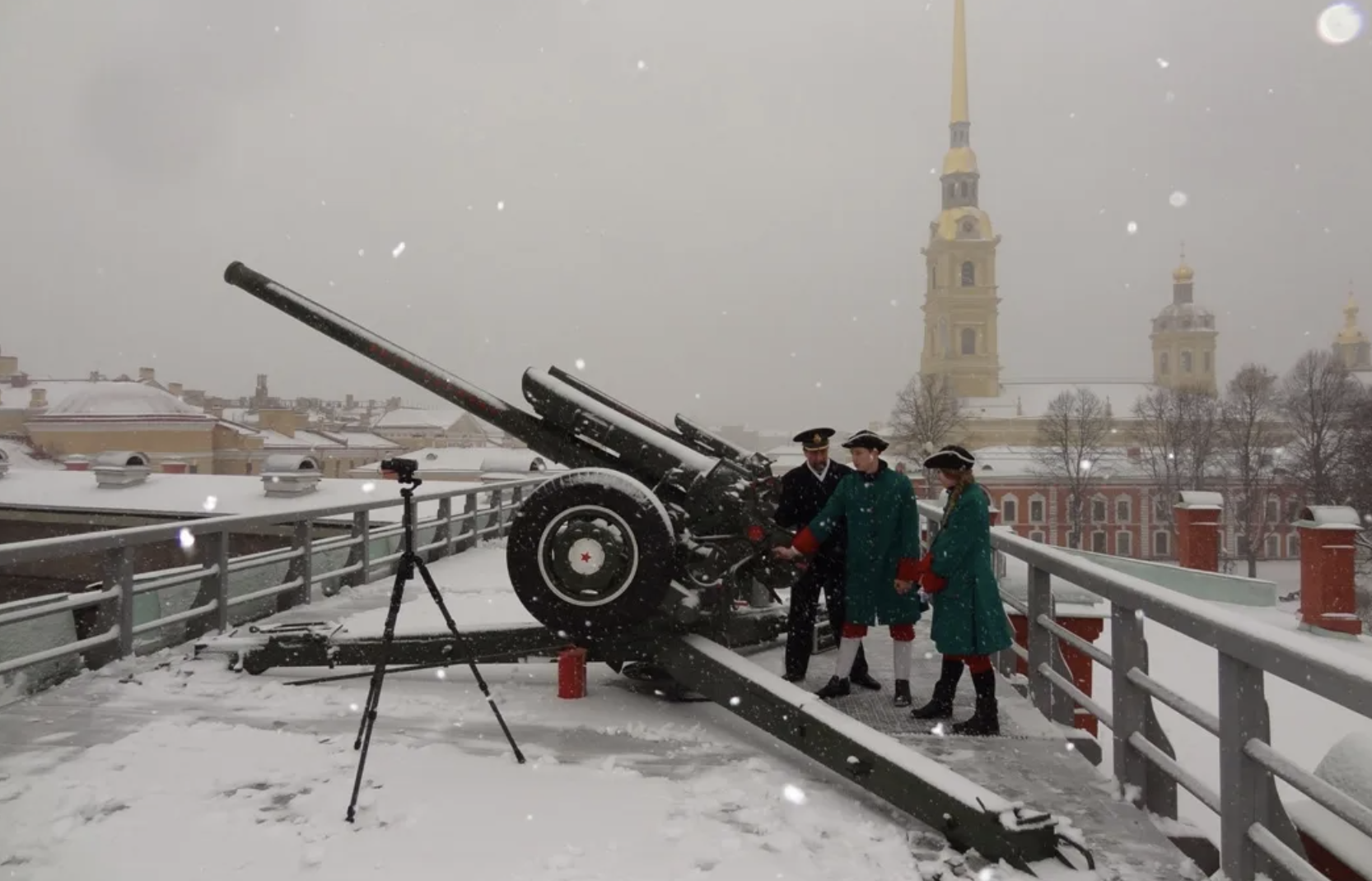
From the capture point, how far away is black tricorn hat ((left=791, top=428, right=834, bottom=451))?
658 cm

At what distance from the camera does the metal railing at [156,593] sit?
638 centimetres

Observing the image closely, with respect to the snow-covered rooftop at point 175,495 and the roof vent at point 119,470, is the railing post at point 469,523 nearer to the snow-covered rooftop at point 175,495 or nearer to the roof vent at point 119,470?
the snow-covered rooftop at point 175,495

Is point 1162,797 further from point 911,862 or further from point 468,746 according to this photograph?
point 468,746

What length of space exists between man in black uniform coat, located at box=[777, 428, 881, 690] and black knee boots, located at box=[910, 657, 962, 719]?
2.47 feet

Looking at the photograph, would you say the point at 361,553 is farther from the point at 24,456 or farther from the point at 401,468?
the point at 24,456

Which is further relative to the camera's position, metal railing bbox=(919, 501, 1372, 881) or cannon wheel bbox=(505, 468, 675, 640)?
cannon wheel bbox=(505, 468, 675, 640)

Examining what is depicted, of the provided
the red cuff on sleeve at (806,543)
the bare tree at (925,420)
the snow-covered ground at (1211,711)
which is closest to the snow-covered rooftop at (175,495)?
the snow-covered ground at (1211,711)

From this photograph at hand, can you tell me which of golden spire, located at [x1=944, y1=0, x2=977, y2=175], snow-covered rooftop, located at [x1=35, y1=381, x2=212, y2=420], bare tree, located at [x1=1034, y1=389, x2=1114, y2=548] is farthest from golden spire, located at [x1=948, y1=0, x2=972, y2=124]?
snow-covered rooftop, located at [x1=35, y1=381, x2=212, y2=420]

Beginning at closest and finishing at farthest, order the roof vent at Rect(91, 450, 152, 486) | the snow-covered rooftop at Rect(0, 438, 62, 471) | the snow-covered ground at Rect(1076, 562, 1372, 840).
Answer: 1. the snow-covered ground at Rect(1076, 562, 1372, 840)
2. the roof vent at Rect(91, 450, 152, 486)
3. the snow-covered rooftop at Rect(0, 438, 62, 471)

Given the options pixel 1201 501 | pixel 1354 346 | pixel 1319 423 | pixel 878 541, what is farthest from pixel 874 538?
pixel 1354 346

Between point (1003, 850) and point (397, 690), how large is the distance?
404cm

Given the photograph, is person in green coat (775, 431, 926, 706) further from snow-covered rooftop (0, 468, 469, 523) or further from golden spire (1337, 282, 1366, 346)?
golden spire (1337, 282, 1366, 346)

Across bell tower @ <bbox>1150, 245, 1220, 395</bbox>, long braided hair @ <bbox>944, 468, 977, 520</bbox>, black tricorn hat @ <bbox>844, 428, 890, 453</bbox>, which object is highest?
bell tower @ <bbox>1150, 245, 1220, 395</bbox>

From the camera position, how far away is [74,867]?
12.7ft
